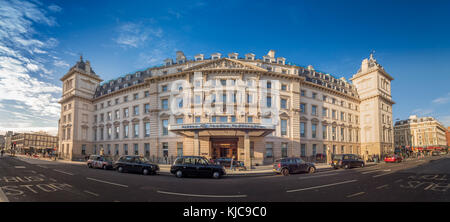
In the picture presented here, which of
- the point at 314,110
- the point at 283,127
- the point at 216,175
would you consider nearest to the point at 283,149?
the point at 283,127

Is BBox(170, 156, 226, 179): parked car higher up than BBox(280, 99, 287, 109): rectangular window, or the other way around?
BBox(280, 99, 287, 109): rectangular window

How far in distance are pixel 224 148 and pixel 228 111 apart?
606 centimetres

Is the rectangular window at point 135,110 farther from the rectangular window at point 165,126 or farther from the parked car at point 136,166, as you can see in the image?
the parked car at point 136,166

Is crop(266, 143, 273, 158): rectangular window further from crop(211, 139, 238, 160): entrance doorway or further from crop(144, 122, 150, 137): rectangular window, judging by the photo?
crop(144, 122, 150, 137): rectangular window

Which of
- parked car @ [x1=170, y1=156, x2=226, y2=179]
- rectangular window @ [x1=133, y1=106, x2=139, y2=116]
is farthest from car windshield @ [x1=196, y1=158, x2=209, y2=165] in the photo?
rectangular window @ [x1=133, y1=106, x2=139, y2=116]

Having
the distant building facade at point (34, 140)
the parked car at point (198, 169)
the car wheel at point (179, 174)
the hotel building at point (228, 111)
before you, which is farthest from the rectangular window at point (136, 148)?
the distant building facade at point (34, 140)

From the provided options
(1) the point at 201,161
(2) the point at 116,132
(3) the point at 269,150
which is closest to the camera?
(1) the point at 201,161

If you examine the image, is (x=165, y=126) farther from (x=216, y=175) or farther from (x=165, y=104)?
(x=216, y=175)

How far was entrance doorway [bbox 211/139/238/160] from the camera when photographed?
34.4m

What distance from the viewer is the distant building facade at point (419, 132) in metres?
93.6

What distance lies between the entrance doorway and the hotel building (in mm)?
158

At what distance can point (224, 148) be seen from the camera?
34.8 metres
